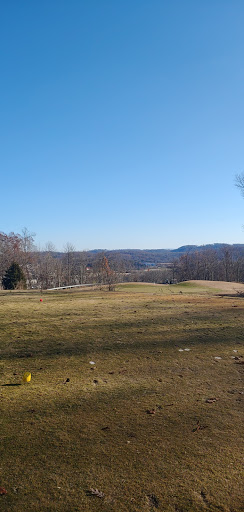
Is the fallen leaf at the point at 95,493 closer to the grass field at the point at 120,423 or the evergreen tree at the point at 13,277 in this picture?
the grass field at the point at 120,423

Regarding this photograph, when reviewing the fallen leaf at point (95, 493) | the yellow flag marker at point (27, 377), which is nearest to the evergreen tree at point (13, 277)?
the yellow flag marker at point (27, 377)

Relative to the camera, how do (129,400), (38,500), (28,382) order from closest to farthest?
(38,500) < (129,400) < (28,382)

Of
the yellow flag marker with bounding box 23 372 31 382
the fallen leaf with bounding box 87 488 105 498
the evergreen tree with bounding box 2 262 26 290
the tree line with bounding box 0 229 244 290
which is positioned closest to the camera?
the fallen leaf with bounding box 87 488 105 498

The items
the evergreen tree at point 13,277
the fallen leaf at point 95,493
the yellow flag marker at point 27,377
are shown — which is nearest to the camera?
the fallen leaf at point 95,493

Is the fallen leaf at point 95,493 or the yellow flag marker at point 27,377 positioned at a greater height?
the yellow flag marker at point 27,377

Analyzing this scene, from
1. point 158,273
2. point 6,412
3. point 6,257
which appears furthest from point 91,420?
point 158,273

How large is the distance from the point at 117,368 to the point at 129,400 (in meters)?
1.04

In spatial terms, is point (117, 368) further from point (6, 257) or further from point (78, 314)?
point (6, 257)

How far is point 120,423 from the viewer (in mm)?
3244

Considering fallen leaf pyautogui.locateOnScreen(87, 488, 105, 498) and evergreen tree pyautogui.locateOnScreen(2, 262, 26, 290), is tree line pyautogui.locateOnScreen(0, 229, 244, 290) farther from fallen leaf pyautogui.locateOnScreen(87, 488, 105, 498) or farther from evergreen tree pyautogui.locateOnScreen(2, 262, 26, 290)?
fallen leaf pyautogui.locateOnScreen(87, 488, 105, 498)

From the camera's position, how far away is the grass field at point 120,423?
2340 mm

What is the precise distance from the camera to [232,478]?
2.54 m

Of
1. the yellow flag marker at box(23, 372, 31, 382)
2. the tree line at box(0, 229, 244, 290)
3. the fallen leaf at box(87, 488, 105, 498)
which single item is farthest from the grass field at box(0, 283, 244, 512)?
the tree line at box(0, 229, 244, 290)

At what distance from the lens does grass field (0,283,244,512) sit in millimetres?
2340
